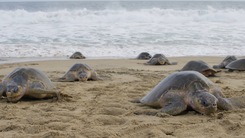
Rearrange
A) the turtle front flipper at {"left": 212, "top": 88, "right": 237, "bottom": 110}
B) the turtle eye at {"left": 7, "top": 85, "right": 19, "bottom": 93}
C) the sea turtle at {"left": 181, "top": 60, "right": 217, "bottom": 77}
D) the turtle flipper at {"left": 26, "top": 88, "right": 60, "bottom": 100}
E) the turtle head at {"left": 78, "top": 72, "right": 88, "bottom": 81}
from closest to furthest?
1. the turtle front flipper at {"left": 212, "top": 88, "right": 237, "bottom": 110}
2. the turtle eye at {"left": 7, "top": 85, "right": 19, "bottom": 93}
3. the turtle flipper at {"left": 26, "top": 88, "right": 60, "bottom": 100}
4. the turtle head at {"left": 78, "top": 72, "right": 88, "bottom": 81}
5. the sea turtle at {"left": 181, "top": 60, "right": 217, "bottom": 77}

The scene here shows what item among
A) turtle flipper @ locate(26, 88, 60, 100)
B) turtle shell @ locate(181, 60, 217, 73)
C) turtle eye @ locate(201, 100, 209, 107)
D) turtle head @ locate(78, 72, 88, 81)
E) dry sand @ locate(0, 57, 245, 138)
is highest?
turtle shell @ locate(181, 60, 217, 73)

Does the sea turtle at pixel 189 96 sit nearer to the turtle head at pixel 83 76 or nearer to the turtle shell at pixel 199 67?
the turtle head at pixel 83 76

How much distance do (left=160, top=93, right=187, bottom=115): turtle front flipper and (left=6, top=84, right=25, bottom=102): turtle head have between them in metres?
1.90

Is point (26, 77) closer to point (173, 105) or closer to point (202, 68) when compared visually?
point (173, 105)

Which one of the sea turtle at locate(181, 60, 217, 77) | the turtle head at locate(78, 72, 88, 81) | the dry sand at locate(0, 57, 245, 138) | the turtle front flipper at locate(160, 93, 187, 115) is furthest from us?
the sea turtle at locate(181, 60, 217, 77)

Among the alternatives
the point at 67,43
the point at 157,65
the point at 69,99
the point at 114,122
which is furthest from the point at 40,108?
the point at 67,43

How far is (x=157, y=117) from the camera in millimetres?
4117

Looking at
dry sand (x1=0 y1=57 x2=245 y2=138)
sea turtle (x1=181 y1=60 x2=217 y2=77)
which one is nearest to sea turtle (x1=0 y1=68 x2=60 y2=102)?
dry sand (x1=0 y1=57 x2=245 y2=138)

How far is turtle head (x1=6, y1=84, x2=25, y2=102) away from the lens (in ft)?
16.0

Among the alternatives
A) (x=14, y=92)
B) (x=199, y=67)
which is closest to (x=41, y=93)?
(x=14, y=92)

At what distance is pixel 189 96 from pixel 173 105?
0.21m

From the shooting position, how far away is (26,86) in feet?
16.3

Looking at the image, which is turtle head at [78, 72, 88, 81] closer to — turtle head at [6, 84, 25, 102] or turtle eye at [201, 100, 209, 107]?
turtle head at [6, 84, 25, 102]

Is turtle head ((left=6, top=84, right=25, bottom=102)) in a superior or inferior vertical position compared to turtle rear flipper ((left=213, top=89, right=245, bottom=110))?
superior
